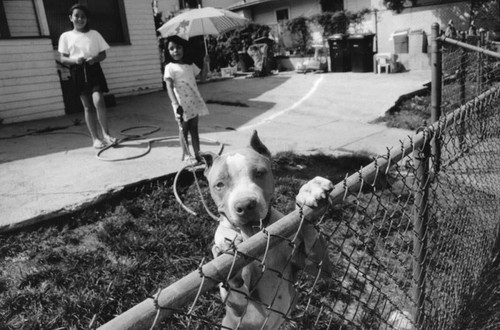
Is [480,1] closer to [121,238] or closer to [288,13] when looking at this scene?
[288,13]

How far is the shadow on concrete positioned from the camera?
6508 mm

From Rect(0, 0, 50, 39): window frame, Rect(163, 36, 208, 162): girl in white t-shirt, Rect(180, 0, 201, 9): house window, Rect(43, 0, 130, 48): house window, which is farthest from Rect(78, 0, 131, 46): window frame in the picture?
Answer: Rect(180, 0, 201, 9): house window

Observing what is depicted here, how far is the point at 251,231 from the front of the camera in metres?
1.91

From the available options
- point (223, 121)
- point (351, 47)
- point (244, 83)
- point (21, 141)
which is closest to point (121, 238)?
point (21, 141)

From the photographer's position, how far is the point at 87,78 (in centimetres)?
585

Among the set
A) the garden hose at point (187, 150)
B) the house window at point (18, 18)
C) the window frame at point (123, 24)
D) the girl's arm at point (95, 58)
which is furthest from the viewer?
the window frame at point (123, 24)

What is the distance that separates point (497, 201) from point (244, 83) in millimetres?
11732

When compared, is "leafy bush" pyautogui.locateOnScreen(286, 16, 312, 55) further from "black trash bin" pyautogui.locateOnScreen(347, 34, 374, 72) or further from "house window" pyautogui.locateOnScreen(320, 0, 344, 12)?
"black trash bin" pyautogui.locateOnScreen(347, 34, 374, 72)

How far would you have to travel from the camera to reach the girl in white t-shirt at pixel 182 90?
525 centimetres

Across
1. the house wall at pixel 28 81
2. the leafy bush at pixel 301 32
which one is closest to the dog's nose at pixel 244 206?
the house wall at pixel 28 81

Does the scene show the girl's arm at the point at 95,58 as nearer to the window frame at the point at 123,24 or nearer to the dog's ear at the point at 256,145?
the dog's ear at the point at 256,145

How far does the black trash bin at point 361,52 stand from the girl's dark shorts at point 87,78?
1196cm

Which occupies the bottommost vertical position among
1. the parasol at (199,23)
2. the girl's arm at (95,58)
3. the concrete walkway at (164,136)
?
the concrete walkway at (164,136)

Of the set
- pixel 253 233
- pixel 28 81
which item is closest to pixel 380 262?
pixel 253 233
